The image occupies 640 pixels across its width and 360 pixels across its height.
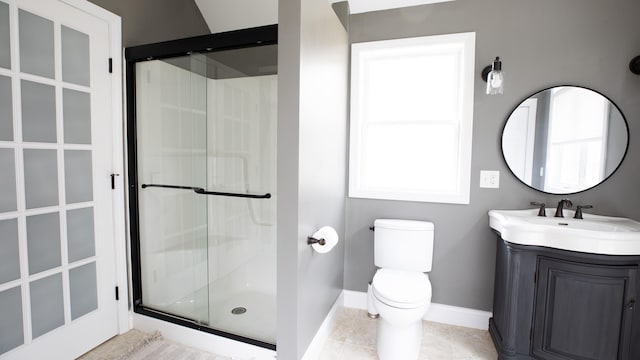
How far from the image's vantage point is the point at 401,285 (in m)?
1.86

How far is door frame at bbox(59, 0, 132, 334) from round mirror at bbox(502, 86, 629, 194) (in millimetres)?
2724

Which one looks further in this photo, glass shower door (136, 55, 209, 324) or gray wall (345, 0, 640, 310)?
glass shower door (136, 55, 209, 324)

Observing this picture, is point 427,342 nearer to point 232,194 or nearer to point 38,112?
point 232,194

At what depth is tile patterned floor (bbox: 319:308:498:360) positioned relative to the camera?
6.37 feet

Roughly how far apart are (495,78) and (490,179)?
2.36 feet

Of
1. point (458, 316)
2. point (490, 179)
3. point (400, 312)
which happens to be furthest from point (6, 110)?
point (458, 316)

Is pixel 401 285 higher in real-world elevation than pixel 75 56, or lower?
lower

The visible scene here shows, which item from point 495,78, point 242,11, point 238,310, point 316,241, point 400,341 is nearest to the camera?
point 316,241

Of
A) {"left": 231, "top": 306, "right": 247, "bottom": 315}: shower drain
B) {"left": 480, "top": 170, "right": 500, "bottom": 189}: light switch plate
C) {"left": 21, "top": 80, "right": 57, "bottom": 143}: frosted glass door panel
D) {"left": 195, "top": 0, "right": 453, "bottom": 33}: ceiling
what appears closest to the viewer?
{"left": 21, "top": 80, "right": 57, "bottom": 143}: frosted glass door panel

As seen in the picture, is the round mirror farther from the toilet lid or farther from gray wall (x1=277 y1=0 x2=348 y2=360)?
gray wall (x1=277 y1=0 x2=348 y2=360)

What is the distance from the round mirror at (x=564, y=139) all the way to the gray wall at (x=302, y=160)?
137cm

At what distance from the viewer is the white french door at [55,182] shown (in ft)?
4.97

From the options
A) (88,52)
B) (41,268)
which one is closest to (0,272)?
(41,268)

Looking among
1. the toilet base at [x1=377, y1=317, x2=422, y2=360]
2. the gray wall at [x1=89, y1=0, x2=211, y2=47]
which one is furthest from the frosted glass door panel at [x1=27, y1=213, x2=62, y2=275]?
the toilet base at [x1=377, y1=317, x2=422, y2=360]
